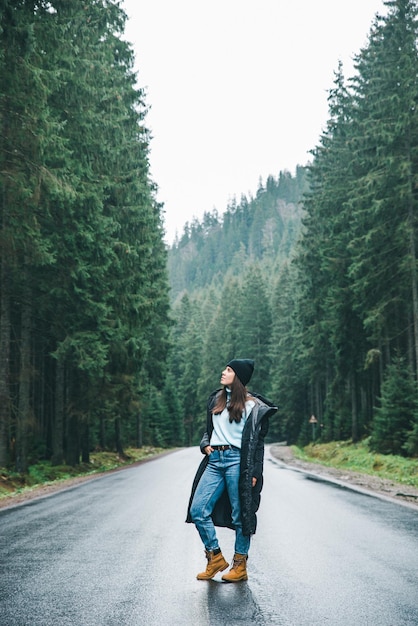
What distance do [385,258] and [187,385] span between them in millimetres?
66641

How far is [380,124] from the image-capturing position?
2461 cm

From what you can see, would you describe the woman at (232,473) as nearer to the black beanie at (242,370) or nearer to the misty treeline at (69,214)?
the black beanie at (242,370)

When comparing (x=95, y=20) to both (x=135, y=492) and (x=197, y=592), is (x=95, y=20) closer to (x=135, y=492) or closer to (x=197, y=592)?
(x=135, y=492)

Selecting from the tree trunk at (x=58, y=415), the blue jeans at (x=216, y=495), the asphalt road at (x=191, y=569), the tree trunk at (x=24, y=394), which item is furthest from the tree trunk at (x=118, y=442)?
the blue jeans at (x=216, y=495)

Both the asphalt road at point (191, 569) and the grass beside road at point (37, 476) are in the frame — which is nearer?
the asphalt road at point (191, 569)

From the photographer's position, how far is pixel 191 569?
6.14 m

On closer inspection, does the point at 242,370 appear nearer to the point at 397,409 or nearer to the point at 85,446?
the point at 397,409

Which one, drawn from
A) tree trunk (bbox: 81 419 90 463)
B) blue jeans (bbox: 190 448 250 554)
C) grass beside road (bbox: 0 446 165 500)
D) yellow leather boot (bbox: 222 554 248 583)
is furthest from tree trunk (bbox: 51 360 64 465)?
yellow leather boot (bbox: 222 554 248 583)

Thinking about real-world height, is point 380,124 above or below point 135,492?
above

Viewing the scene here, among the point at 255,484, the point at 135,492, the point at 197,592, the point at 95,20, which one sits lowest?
the point at 135,492

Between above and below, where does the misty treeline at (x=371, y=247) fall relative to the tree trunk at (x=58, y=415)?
above

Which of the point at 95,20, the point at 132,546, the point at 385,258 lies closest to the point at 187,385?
the point at 385,258

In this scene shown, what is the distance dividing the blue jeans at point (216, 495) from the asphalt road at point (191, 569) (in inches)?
15.4

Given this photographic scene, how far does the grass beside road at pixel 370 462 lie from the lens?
17939 millimetres
